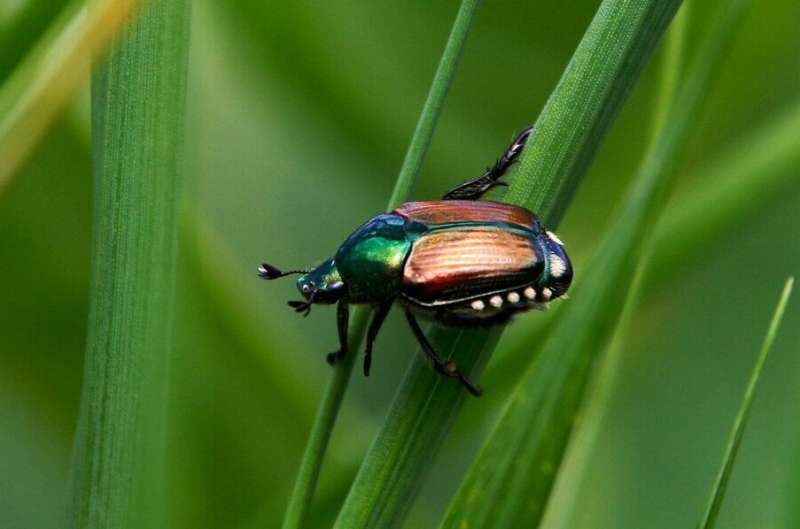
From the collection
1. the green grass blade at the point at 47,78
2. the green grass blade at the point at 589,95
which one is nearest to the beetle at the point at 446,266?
the green grass blade at the point at 589,95

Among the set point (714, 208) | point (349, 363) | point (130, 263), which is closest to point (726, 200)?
point (714, 208)

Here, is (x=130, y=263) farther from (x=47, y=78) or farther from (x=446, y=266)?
(x=446, y=266)

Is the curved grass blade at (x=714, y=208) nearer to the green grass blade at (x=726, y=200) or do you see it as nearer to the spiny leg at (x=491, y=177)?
the green grass blade at (x=726, y=200)

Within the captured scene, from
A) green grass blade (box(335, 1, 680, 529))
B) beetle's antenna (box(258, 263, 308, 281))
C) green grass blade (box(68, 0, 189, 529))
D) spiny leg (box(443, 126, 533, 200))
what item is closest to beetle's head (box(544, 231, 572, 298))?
spiny leg (box(443, 126, 533, 200))

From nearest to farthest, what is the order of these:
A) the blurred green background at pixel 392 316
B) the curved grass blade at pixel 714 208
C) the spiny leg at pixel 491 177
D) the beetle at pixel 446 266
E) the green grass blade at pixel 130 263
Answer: the green grass blade at pixel 130 263 < the beetle at pixel 446 266 < the spiny leg at pixel 491 177 < the curved grass blade at pixel 714 208 < the blurred green background at pixel 392 316

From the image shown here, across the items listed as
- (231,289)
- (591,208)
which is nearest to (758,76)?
(591,208)

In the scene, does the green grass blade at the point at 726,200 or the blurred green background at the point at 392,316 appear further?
the blurred green background at the point at 392,316

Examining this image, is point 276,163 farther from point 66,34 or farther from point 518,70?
point 66,34

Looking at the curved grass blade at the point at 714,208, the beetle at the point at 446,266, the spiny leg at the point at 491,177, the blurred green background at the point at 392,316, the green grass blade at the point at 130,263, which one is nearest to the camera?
the green grass blade at the point at 130,263
